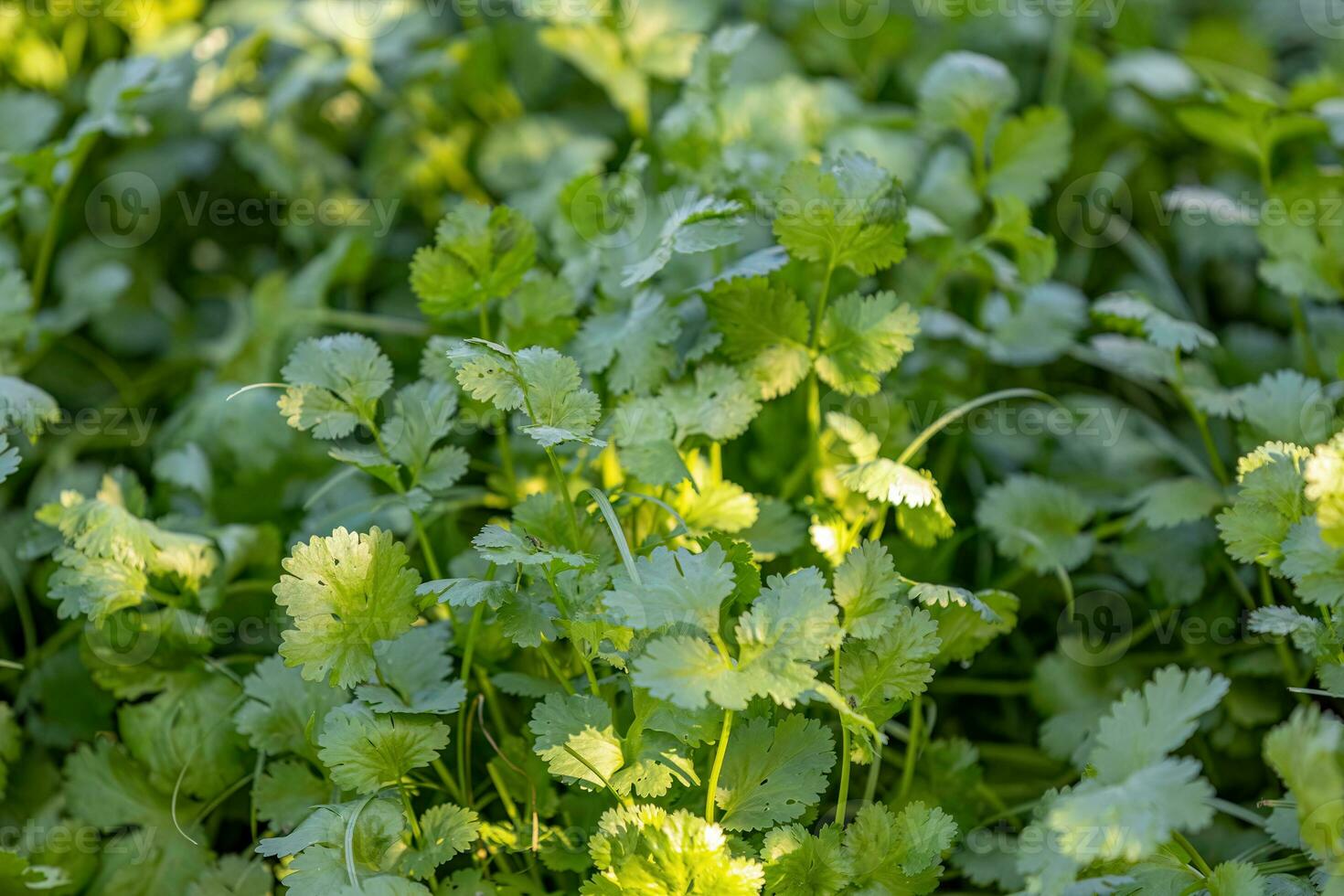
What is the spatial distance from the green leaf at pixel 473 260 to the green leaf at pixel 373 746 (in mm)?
325

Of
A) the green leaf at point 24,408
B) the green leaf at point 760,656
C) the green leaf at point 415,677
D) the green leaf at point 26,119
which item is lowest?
the green leaf at point 415,677

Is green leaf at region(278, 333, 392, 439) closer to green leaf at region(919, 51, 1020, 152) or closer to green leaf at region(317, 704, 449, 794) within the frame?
green leaf at region(317, 704, 449, 794)

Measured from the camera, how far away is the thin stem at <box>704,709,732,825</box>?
69cm

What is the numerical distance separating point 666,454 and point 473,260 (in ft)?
0.75

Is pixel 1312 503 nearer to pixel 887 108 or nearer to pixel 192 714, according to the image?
pixel 887 108

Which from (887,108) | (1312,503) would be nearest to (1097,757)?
(1312,503)

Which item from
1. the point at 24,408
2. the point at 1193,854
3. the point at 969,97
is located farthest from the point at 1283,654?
the point at 24,408

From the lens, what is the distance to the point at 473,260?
34.0 inches

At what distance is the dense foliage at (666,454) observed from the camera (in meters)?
0.72

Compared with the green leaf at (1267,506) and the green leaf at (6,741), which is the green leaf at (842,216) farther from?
the green leaf at (6,741)

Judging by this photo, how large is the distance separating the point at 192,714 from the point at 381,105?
0.78 metres

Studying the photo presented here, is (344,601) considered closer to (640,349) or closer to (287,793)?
(287,793)

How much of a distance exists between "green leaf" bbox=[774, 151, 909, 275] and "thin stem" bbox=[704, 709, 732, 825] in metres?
0.35

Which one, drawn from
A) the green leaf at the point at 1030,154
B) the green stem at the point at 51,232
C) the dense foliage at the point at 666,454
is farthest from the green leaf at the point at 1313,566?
the green stem at the point at 51,232
